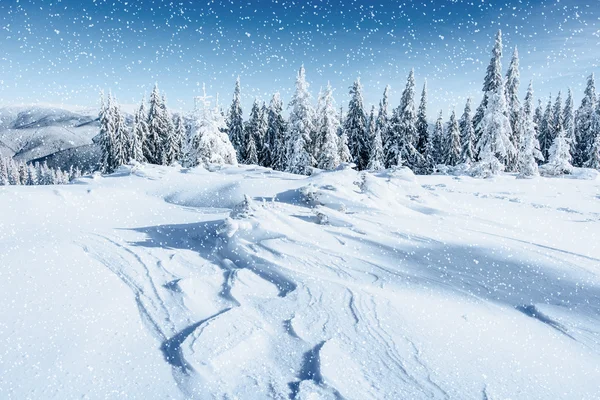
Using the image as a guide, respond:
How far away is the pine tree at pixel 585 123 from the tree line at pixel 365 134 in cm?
15

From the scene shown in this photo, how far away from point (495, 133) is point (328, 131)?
1317cm

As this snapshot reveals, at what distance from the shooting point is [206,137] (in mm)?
23953

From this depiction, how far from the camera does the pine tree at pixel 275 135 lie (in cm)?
4216

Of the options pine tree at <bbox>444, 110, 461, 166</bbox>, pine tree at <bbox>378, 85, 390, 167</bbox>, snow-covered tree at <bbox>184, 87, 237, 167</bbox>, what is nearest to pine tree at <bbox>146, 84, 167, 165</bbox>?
snow-covered tree at <bbox>184, 87, 237, 167</bbox>

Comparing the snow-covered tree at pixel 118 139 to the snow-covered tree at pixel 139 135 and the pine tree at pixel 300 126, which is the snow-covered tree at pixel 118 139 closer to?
the snow-covered tree at pixel 139 135

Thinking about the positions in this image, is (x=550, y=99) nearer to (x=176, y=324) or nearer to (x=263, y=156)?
(x=263, y=156)

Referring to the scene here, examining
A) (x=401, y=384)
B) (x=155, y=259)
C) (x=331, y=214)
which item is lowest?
(x=401, y=384)

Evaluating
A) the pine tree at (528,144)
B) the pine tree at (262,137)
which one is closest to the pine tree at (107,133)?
the pine tree at (262,137)

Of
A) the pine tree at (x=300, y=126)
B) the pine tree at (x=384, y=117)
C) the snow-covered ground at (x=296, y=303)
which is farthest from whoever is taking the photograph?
the pine tree at (x=384, y=117)

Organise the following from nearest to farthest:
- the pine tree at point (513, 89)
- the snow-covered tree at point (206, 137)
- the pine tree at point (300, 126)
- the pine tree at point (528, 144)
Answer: the pine tree at point (528, 144) → the snow-covered tree at point (206, 137) → the pine tree at point (300, 126) → the pine tree at point (513, 89)

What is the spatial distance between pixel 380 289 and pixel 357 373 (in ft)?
5.50

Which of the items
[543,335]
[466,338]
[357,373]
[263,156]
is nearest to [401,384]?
[357,373]

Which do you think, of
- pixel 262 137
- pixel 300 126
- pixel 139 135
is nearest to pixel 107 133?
pixel 139 135

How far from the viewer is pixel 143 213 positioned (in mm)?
8008
